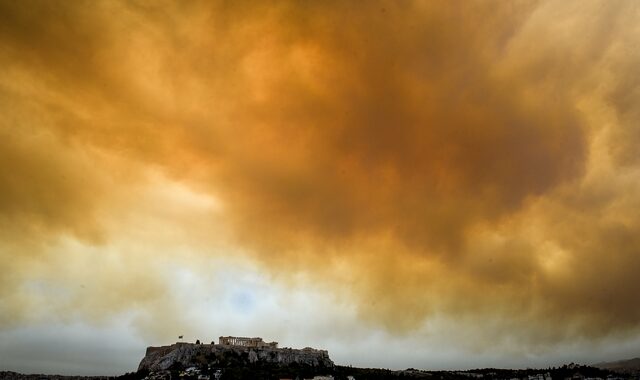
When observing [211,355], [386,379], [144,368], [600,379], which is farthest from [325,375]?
[600,379]

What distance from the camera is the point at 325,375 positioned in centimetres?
19150

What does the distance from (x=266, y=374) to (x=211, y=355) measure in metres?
31.5

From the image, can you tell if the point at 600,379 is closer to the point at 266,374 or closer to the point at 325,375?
the point at 325,375

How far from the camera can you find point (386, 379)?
194625 millimetres

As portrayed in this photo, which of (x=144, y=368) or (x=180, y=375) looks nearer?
(x=180, y=375)

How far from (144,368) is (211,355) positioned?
3419 centimetres

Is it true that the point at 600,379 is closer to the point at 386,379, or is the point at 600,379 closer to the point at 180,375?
the point at 386,379

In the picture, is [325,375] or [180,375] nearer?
[180,375]

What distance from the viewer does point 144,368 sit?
654ft

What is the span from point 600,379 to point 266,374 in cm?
15415

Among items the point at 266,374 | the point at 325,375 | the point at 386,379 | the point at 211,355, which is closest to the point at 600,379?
the point at 386,379

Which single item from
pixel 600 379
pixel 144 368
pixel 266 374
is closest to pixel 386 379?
pixel 266 374

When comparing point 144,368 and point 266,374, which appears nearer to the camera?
point 266,374

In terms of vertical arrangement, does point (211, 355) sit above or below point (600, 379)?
above
